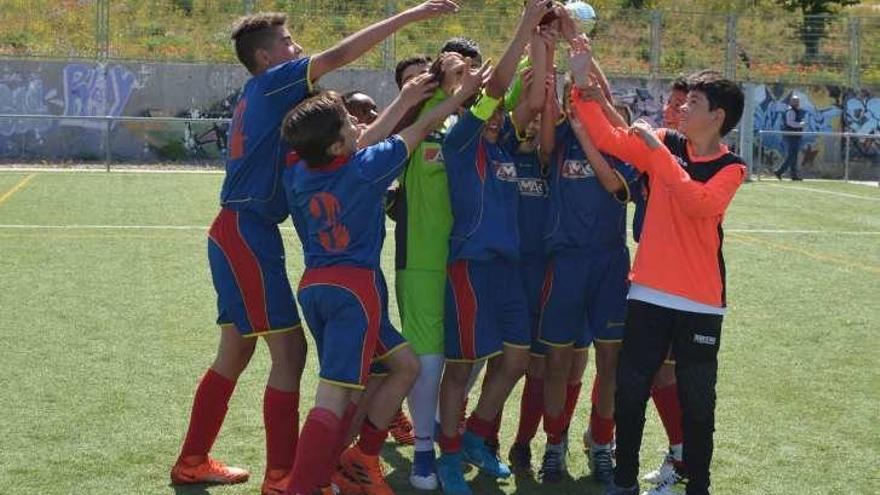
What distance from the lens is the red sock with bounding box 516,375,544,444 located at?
18.7 ft

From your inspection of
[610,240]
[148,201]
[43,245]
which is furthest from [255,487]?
[148,201]

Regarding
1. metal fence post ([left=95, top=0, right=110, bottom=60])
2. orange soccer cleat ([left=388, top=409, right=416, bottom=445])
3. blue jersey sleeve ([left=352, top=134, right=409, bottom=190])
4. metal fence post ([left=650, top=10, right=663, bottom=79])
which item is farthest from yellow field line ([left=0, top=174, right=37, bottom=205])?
metal fence post ([left=650, top=10, right=663, bottom=79])

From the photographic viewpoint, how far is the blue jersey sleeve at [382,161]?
15.4ft

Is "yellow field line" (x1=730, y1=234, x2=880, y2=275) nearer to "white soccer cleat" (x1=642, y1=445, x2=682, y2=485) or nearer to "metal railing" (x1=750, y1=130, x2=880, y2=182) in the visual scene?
"white soccer cleat" (x1=642, y1=445, x2=682, y2=485)

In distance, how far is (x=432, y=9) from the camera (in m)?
5.02

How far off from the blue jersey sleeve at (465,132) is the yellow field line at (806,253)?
801cm

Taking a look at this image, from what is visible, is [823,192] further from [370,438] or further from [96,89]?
[370,438]

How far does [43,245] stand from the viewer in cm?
1254

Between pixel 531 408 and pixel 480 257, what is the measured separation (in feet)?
3.06

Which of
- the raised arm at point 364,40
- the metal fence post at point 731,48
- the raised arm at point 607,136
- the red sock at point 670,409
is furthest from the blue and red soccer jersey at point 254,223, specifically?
the metal fence post at point 731,48

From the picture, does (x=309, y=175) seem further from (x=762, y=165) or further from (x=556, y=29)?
(x=762, y=165)

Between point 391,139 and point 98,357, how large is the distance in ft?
12.2

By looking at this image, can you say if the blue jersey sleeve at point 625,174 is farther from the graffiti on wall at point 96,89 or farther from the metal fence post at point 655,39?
the metal fence post at point 655,39

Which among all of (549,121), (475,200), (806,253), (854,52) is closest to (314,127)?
(475,200)
